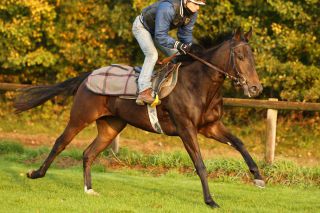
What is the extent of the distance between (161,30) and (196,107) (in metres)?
1.06

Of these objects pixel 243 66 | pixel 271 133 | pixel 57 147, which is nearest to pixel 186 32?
pixel 243 66

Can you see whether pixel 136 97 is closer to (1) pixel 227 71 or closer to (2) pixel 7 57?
(1) pixel 227 71

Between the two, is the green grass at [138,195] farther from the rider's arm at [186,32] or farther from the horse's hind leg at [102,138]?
the rider's arm at [186,32]

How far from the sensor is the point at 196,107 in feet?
28.9

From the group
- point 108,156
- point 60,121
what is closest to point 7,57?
point 60,121

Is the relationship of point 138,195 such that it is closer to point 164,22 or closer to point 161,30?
point 161,30

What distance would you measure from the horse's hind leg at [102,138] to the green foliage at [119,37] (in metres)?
6.42

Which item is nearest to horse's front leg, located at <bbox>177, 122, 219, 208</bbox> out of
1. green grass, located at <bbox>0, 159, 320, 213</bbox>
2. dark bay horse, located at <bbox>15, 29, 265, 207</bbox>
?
dark bay horse, located at <bbox>15, 29, 265, 207</bbox>

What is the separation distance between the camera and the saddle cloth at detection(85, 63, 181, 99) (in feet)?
29.6

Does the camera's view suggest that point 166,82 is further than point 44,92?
No

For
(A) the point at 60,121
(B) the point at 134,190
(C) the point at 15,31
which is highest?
(C) the point at 15,31

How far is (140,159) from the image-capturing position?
491 inches

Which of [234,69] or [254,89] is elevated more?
[234,69]

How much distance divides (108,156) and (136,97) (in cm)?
371
